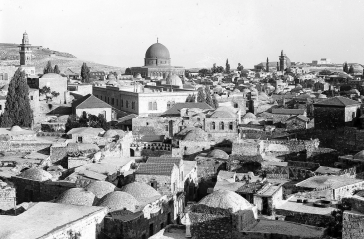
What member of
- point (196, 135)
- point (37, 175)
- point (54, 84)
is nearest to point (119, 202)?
point (37, 175)

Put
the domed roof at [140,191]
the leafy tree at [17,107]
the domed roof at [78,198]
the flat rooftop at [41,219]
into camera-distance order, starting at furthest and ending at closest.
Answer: the leafy tree at [17,107] → the domed roof at [140,191] → the domed roof at [78,198] → the flat rooftop at [41,219]

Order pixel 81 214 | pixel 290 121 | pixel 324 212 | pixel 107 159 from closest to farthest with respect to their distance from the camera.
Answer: pixel 81 214
pixel 324 212
pixel 107 159
pixel 290 121

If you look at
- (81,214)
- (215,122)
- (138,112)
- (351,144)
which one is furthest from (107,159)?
(138,112)

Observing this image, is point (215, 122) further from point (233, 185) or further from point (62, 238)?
point (62, 238)

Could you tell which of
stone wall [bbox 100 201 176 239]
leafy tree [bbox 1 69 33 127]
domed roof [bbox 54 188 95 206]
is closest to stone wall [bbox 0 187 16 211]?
domed roof [bbox 54 188 95 206]

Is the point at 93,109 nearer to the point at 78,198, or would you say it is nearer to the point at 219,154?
the point at 219,154

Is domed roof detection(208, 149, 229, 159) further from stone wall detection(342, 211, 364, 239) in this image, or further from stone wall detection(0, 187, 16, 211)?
stone wall detection(342, 211, 364, 239)

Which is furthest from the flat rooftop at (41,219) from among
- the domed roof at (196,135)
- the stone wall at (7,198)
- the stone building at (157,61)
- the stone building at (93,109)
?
the stone building at (157,61)

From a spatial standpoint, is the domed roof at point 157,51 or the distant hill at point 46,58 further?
the distant hill at point 46,58

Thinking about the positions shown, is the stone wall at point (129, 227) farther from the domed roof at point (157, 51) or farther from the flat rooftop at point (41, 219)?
the domed roof at point (157, 51)
